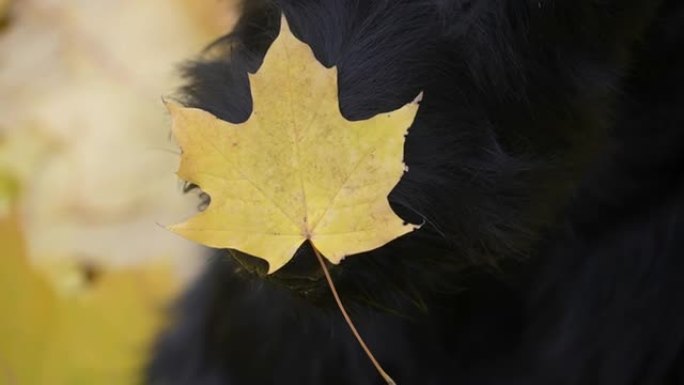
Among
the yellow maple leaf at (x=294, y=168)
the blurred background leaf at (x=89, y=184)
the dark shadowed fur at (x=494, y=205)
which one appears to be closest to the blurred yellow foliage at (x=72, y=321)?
the blurred background leaf at (x=89, y=184)

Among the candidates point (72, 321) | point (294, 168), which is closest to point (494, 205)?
point (294, 168)

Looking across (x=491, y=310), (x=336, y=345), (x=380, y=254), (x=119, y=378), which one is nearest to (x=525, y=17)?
(x=380, y=254)

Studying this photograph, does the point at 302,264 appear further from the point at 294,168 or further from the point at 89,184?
the point at 89,184

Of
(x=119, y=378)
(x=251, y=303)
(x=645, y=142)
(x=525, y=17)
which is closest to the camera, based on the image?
(x=525, y=17)

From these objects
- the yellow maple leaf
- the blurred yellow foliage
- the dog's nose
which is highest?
the blurred yellow foliage

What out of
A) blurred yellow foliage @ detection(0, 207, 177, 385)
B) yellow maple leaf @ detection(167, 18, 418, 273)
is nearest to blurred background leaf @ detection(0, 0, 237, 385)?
blurred yellow foliage @ detection(0, 207, 177, 385)

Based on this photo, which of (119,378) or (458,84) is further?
(119,378)

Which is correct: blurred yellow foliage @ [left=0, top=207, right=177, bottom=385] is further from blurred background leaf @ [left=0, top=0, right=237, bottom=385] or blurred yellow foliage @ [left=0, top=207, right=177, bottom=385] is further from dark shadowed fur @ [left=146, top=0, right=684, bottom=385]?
dark shadowed fur @ [left=146, top=0, right=684, bottom=385]

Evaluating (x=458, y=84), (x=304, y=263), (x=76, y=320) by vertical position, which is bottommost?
(x=304, y=263)

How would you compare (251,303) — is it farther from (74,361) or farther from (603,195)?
(74,361)
